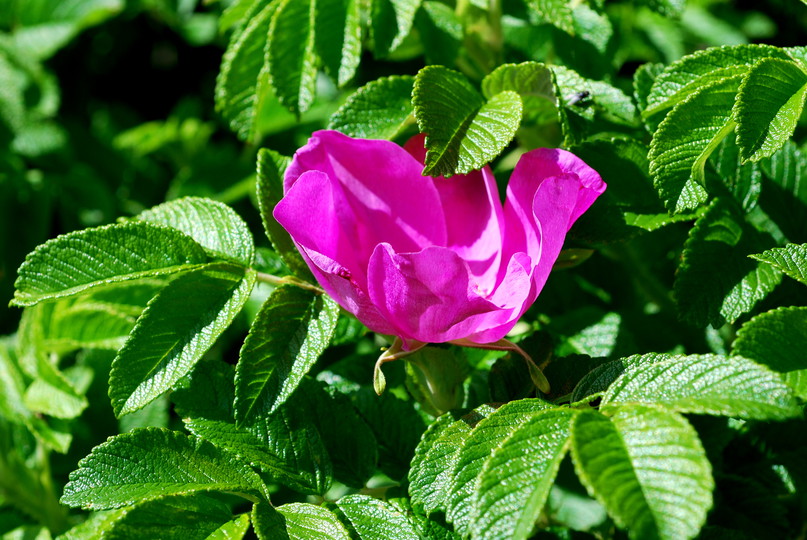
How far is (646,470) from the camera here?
2.52ft

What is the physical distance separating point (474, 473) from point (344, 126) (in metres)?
0.52

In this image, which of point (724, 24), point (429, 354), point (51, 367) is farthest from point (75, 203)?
point (724, 24)

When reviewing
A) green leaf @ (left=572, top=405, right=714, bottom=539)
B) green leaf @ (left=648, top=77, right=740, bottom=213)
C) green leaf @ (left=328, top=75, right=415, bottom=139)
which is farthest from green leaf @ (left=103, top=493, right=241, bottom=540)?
green leaf @ (left=648, top=77, right=740, bottom=213)

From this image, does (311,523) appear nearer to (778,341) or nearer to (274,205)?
(274,205)

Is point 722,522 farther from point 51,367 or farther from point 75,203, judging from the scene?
point 75,203

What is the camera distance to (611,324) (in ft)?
4.15

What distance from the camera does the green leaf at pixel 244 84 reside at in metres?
1.33

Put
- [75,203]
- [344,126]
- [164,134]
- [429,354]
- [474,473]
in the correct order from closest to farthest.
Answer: [474,473] → [429,354] → [344,126] → [75,203] → [164,134]

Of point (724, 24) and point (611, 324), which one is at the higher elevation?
point (724, 24)

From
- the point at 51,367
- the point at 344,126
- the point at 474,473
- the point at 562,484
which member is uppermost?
the point at 344,126

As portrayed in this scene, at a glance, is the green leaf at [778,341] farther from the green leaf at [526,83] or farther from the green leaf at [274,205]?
the green leaf at [274,205]

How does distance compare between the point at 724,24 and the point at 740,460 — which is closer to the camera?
the point at 740,460

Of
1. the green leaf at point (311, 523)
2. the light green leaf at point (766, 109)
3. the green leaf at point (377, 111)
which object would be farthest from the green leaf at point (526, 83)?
the green leaf at point (311, 523)

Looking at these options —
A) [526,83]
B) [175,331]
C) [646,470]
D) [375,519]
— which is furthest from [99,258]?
[646,470]
